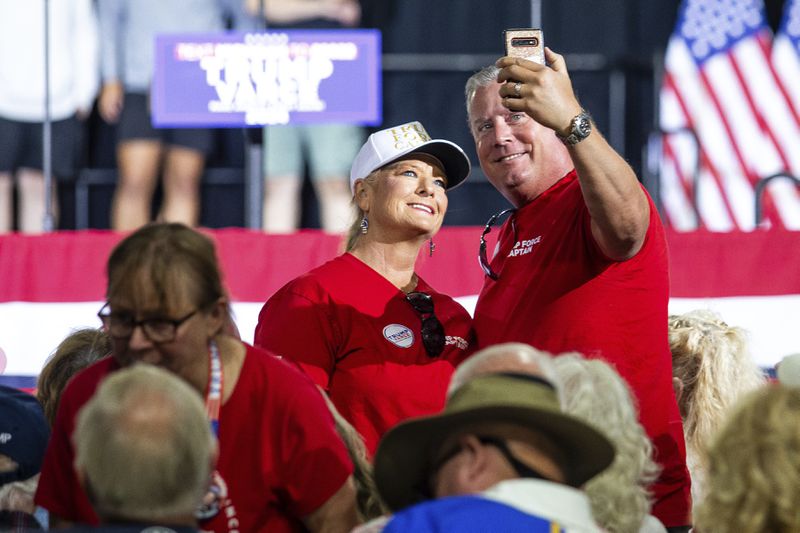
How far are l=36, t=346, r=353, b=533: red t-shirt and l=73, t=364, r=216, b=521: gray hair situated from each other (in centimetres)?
48

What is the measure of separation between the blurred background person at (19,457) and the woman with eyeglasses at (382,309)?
68 centimetres

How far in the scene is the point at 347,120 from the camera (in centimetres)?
739

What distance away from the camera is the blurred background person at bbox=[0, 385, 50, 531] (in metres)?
2.63

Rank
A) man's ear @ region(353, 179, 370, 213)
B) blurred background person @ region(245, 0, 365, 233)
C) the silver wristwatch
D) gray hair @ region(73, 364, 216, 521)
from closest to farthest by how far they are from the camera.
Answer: gray hair @ region(73, 364, 216, 521)
the silver wristwatch
man's ear @ region(353, 179, 370, 213)
blurred background person @ region(245, 0, 365, 233)

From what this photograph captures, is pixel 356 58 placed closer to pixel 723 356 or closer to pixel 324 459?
pixel 723 356

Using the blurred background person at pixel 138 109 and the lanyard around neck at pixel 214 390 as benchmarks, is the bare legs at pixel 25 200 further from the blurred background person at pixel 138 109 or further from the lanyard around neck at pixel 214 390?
the lanyard around neck at pixel 214 390

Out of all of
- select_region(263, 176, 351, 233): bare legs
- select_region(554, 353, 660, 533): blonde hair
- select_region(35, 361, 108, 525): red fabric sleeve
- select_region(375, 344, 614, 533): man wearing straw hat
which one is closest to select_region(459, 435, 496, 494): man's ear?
select_region(375, 344, 614, 533): man wearing straw hat

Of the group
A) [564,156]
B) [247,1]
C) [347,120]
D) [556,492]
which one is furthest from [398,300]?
[247,1]

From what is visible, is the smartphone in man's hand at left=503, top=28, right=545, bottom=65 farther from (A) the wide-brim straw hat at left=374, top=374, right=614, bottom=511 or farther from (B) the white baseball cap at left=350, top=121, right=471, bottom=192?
(A) the wide-brim straw hat at left=374, top=374, right=614, bottom=511

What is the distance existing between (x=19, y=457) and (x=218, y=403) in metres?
0.57

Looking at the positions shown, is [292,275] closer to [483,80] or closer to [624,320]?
[483,80]

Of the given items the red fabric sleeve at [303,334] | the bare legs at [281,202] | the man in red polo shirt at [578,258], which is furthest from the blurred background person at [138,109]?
the red fabric sleeve at [303,334]

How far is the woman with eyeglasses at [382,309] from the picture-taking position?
313cm

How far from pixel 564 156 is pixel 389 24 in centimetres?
530
